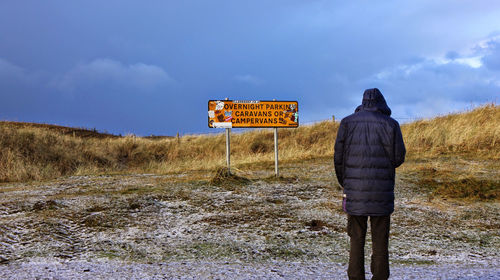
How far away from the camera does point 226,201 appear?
8.26m

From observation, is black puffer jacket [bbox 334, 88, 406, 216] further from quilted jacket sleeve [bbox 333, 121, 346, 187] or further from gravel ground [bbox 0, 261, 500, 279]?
gravel ground [bbox 0, 261, 500, 279]

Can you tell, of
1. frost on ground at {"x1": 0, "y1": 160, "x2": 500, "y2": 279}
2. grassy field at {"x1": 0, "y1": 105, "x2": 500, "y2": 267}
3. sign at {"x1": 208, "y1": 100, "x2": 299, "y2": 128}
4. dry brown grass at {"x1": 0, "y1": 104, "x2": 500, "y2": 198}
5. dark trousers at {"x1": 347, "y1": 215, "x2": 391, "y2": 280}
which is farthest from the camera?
dry brown grass at {"x1": 0, "y1": 104, "x2": 500, "y2": 198}

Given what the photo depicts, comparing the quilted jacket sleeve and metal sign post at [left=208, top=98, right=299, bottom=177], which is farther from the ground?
metal sign post at [left=208, top=98, right=299, bottom=177]

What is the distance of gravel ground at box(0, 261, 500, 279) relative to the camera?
4391 mm

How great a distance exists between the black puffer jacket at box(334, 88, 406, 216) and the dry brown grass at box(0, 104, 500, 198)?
6485 mm

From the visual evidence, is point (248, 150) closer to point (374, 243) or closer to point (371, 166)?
point (374, 243)

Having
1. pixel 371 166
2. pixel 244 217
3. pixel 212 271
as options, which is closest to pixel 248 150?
pixel 244 217

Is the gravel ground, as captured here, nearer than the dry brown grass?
Yes

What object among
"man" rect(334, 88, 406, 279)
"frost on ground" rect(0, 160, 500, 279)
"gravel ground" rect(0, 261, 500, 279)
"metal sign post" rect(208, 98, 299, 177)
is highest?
"metal sign post" rect(208, 98, 299, 177)

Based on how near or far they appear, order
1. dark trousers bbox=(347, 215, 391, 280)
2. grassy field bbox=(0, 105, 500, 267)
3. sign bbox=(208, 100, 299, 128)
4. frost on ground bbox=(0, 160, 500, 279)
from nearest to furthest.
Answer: dark trousers bbox=(347, 215, 391, 280) < frost on ground bbox=(0, 160, 500, 279) < grassy field bbox=(0, 105, 500, 267) < sign bbox=(208, 100, 299, 128)

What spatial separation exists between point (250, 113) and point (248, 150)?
12.5m

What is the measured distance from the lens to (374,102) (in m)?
3.72

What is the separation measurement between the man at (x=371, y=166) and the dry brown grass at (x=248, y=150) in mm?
6395

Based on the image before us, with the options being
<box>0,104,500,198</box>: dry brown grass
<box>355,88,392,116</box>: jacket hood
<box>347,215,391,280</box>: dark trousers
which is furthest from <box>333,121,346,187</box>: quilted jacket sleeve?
<box>0,104,500,198</box>: dry brown grass
